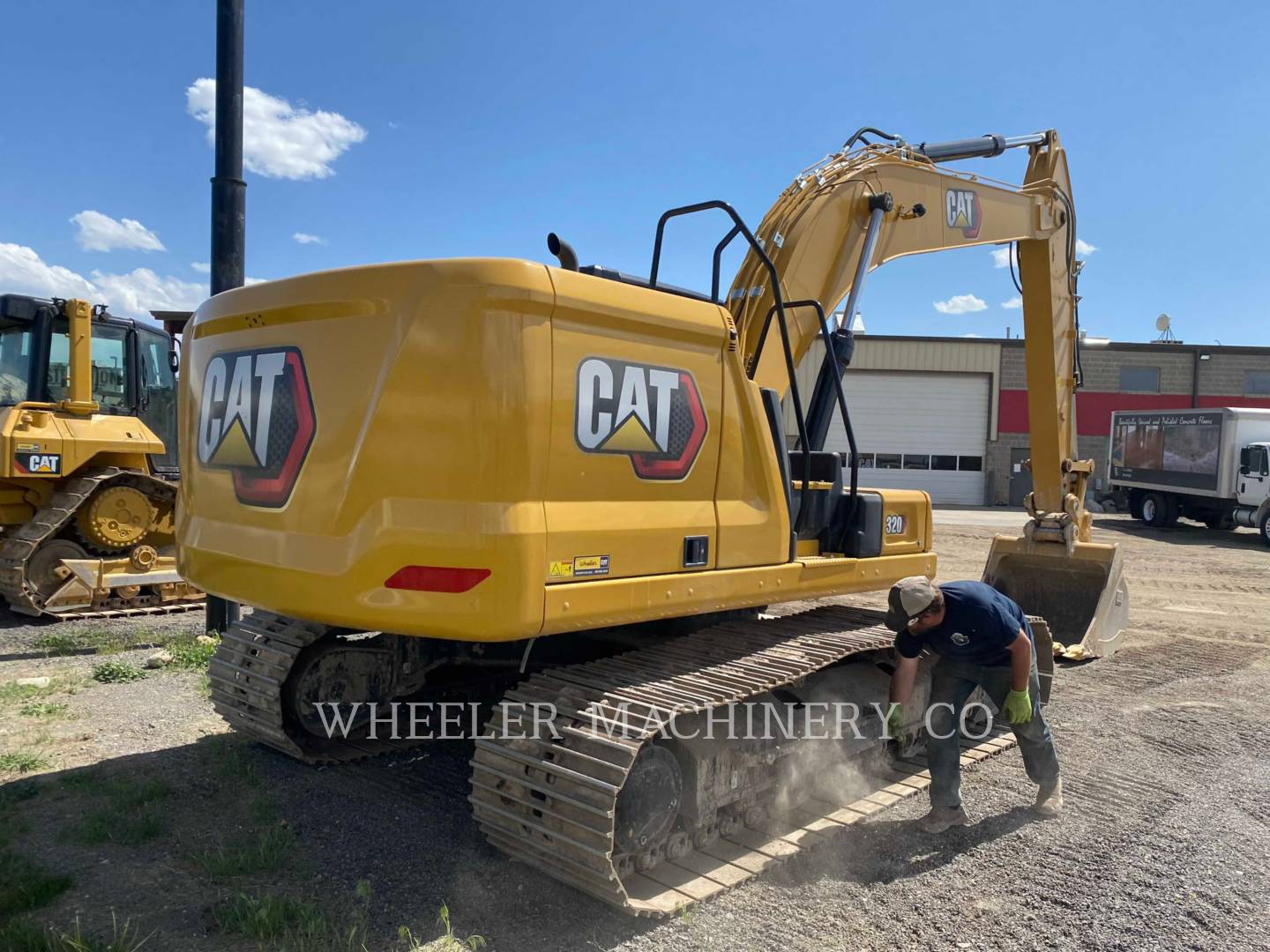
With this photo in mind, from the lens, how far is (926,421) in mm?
30984

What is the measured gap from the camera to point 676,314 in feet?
12.9

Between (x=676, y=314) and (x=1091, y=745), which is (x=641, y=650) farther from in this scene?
(x=1091, y=745)

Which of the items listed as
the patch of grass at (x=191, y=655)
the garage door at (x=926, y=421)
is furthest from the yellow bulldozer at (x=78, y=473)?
the garage door at (x=926, y=421)

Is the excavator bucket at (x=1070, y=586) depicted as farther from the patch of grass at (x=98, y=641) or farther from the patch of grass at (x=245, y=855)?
the patch of grass at (x=98, y=641)

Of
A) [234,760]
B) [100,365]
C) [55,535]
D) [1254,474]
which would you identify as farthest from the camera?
[1254,474]

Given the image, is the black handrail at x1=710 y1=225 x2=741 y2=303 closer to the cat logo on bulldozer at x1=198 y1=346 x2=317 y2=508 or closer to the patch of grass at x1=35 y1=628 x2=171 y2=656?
the cat logo on bulldozer at x1=198 y1=346 x2=317 y2=508

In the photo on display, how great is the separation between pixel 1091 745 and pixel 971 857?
2.11 m

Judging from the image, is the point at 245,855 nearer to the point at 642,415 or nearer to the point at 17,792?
the point at 17,792

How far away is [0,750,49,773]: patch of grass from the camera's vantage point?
16.0ft

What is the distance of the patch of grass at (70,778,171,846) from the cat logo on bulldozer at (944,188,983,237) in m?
5.91

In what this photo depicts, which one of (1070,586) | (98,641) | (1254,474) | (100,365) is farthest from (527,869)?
(1254,474)

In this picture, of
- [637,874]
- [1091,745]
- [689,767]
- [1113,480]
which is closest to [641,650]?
[689,767]

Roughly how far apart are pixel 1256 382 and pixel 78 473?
33.5 m

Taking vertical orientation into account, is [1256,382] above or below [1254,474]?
above
